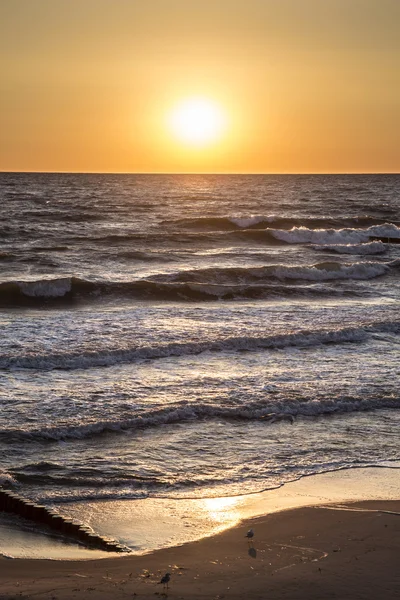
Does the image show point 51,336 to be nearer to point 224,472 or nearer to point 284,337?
point 284,337

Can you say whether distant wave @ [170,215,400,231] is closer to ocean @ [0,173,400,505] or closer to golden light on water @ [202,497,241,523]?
ocean @ [0,173,400,505]

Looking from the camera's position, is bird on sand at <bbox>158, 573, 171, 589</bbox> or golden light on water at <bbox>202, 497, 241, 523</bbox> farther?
golden light on water at <bbox>202, 497, 241, 523</bbox>

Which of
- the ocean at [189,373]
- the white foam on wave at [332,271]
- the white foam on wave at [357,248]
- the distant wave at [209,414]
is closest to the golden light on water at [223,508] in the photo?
the ocean at [189,373]

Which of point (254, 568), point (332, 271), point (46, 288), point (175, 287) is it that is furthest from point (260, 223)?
point (254, 568)

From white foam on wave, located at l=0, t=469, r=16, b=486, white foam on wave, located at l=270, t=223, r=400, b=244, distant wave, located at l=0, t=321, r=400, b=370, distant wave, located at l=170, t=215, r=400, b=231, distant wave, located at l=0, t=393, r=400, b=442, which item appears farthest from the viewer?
distant wave, located at l=170, t=215, r=400, b=231

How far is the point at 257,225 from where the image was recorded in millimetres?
47062

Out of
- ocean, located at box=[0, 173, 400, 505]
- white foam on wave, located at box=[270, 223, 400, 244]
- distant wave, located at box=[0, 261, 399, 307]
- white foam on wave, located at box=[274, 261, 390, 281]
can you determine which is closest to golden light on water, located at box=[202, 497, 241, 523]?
ocean, located at box=[0, 173, 400, 505]

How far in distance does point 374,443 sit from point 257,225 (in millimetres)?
38061

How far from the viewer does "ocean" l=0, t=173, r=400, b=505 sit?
28.1ft

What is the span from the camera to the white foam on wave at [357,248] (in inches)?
1480

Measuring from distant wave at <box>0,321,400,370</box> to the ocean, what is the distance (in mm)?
40

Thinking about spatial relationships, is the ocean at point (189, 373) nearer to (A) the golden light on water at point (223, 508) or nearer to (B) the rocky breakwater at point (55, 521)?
(A) the golden light on water at point (223, 508)

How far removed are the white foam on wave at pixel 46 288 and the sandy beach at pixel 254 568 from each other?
55.1 feet

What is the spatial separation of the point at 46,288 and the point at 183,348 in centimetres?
992
